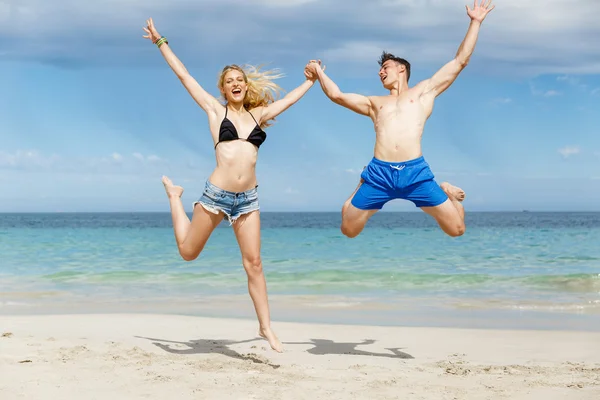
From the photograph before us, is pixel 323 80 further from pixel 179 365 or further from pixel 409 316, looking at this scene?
pixel 409 316

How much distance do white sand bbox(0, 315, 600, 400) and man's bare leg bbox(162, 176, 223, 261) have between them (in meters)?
1.10

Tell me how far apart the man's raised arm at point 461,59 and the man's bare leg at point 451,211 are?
0.93m

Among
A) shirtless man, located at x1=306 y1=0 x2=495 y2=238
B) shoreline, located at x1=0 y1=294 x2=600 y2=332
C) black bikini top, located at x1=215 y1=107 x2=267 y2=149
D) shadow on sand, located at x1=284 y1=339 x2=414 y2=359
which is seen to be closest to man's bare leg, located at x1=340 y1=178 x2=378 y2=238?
shirtless man, located at x1=306 y1=0 x2=495 y2=238

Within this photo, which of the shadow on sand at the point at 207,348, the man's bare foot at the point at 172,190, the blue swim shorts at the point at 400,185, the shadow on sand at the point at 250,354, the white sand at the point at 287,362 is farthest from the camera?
the shadow on sand at the point at 250,354

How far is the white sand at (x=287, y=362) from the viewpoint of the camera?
240 inches

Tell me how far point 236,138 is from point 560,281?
38.5 ft

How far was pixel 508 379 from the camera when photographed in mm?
6645

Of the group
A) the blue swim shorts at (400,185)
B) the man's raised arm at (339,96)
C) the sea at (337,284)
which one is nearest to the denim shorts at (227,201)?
the blue swim shorts at (400,185)

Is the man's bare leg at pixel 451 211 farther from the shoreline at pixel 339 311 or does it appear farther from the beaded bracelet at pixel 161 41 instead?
the shoreline at pixel 339 311

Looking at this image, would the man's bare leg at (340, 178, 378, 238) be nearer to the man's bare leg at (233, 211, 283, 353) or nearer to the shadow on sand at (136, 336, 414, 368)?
the man's bare leg at (233, 211, 283, 353)

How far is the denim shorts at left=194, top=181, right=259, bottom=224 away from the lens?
21.7 ft

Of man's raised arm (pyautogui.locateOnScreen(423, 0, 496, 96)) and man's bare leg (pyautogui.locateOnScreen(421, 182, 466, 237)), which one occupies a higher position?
man's raised arm (pyautogui.locateOnScreen(423, 0, 496, 96))

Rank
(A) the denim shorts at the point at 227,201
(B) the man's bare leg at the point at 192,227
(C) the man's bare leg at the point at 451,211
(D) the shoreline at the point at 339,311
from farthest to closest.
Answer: (D) the shoreline at the point at 339,311
(C) the man's bare leg at the point at 451,211
(B) the man's bare leg at the point at 192,227
(A) the denim shorts at the point at 227,201

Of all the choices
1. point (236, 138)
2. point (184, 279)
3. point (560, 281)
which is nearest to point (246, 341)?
point (236, 138)
